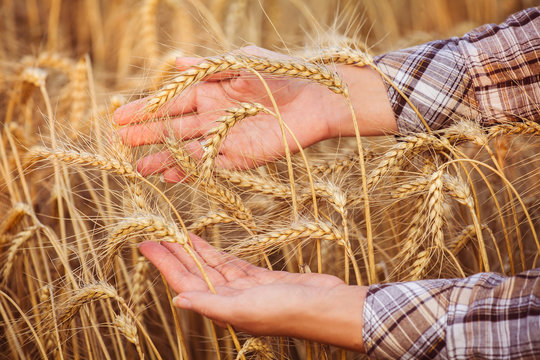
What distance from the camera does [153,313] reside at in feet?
5.68

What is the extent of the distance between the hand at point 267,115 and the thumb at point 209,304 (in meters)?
0.45

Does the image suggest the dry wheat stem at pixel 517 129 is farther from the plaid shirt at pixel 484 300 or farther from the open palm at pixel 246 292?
the open palm at pixel 246 292

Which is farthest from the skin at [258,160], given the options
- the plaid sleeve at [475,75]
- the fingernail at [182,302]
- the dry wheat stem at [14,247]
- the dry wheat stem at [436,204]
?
the dry wheat stem at [14,247]

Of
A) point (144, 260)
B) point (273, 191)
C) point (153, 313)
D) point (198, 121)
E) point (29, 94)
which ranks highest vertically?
point (29, 94)

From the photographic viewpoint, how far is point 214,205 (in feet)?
4.17

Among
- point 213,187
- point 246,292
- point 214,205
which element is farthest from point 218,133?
point 246,292

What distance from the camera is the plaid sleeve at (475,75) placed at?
1309 millimetres

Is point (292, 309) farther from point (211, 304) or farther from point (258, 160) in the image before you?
point (258, 160)

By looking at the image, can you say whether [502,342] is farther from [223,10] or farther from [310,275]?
[223,10]

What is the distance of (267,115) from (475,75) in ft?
2.12

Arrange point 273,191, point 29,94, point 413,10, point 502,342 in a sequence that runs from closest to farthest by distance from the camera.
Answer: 1. point 502,342
2. point 273,191
3. point 29,94
4. point 413,10

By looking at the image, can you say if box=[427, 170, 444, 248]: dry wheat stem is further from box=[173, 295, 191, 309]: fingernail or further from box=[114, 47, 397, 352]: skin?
box=[173, 295, 191, 309]: fingernail

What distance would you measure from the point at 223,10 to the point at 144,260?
6.83 ft

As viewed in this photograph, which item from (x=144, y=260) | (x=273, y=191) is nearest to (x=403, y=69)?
(x=273, y=191)
